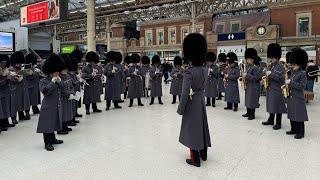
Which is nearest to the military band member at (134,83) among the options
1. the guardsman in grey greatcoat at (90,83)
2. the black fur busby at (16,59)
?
the guardsman in grey greatcoat at (90,83)

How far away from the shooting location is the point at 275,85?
5.39 meters

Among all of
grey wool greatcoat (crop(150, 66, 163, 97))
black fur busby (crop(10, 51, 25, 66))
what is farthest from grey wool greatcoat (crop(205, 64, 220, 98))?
black fur busby (crop(10, 51, 25, 66))

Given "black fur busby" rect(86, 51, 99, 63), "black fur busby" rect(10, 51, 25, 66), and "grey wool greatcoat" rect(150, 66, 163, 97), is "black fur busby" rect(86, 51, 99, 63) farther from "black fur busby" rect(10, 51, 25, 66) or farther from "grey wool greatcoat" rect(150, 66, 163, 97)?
"grey wool greatcoat" rect(150, 66, 163, 97)

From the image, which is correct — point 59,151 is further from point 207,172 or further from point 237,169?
point 237,169

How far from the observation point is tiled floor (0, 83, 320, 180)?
3379 mm

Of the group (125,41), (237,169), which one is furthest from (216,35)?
(237,169)

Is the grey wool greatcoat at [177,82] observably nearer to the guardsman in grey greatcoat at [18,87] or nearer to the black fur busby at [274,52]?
the black fur busby at [274,52]

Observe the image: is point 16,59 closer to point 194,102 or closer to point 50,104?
point 50,104

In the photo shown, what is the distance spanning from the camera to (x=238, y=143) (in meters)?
4.55

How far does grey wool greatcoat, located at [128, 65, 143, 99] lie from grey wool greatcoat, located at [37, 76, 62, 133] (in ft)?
12.4

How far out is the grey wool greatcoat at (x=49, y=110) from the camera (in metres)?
4.20

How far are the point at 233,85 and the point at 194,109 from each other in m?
3.83

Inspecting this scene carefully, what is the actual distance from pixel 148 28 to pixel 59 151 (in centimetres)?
2512

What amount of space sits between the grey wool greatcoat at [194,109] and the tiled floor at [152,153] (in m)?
0.31
